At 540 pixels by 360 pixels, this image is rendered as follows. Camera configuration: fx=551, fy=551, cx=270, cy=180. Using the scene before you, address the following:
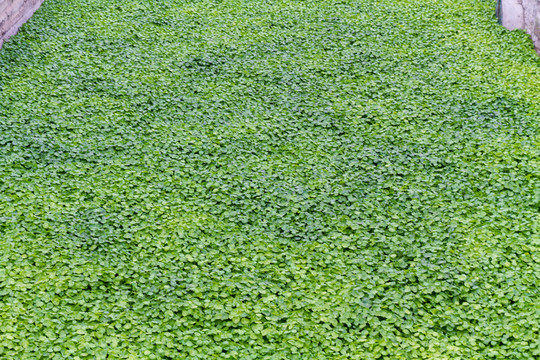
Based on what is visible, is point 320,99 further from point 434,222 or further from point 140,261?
point 140,261

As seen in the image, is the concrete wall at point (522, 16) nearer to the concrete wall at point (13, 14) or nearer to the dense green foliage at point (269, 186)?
the dense green foliage at point (269, 186)

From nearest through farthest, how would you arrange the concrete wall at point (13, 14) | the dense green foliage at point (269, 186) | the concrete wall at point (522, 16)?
the dense green foliage at point (269, 186) < the concrete wall at point (13, 14) < the concrete wall at point (522, 16)

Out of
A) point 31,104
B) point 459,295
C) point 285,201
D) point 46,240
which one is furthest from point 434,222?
point 31,104

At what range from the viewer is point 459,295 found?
357cm

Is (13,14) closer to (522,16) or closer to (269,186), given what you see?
(269,186)

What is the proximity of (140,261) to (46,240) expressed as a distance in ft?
2.31

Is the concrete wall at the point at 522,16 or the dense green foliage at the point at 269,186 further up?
the concrete wall at the point at 522,16

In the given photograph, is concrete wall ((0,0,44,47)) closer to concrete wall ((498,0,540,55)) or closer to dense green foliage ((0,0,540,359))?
dense green foliage ((0,0,540,359))

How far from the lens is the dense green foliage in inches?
134

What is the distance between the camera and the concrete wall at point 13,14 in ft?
19.6

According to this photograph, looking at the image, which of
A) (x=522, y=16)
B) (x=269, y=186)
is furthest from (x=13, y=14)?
(x=522, y=16)

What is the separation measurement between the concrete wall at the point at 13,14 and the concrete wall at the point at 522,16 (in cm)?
560

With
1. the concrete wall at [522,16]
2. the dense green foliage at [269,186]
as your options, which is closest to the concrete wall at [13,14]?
the dense green foliage at [269,186]

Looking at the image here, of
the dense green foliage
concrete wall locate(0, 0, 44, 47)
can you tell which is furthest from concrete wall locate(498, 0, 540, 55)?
concrete wall locate(0, 0, 44, 47)
